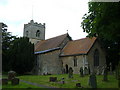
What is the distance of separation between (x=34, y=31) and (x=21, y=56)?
17.5m

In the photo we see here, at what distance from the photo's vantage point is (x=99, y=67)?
27172 millimetres

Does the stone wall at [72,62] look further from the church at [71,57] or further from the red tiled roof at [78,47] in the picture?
the red tiled roof at [78,47]

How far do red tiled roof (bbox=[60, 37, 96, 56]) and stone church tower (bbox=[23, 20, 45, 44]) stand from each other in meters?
14.4

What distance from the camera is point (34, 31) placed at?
1703 inches

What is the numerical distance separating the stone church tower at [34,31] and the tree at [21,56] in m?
14.1

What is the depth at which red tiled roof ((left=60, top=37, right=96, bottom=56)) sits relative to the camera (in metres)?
26.6

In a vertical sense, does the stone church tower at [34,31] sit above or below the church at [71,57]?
above

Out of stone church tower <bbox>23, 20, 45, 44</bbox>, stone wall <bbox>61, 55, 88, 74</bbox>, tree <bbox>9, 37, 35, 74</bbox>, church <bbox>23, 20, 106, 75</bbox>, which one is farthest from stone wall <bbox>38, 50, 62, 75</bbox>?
stone church tower <bbox>23, 20, 45, 44</bbox>

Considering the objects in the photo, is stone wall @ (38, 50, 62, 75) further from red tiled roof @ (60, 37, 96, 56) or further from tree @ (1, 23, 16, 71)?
tree @ (1, 23, 16, 71)

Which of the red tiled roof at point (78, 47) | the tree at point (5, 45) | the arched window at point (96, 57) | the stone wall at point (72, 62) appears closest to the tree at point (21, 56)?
the tree at point (5, 45)

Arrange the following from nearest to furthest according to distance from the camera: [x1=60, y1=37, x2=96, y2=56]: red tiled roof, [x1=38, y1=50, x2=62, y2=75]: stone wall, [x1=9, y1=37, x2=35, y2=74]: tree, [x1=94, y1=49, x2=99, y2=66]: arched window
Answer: [x1=60, y1=37, x2=96, y2=56]: red tiled roof, [x1=9, y1=37, x2=35, y2=74]: tree, [x1=94, y1=49, x2=99, y2=66]: arched window, [x1=38, y1=50, x2=62, y2=75]: stone wall

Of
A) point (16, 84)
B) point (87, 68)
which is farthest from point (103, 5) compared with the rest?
point (87, 68)

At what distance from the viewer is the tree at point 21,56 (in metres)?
26.7

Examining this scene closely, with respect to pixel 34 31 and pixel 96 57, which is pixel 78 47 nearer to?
pixel 96 57
